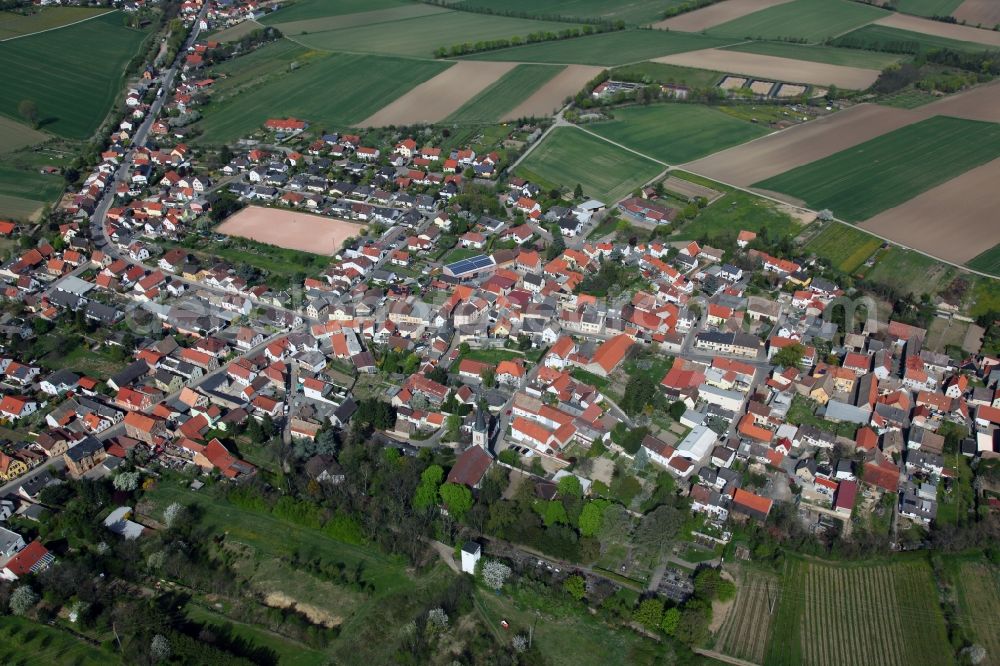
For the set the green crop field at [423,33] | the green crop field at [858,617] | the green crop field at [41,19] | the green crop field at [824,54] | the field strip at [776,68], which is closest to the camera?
the green crop field at [858,617]

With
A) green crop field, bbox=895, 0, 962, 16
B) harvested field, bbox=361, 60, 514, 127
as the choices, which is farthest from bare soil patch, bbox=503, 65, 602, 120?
green crop field, bbox=895, 0, 962, 16

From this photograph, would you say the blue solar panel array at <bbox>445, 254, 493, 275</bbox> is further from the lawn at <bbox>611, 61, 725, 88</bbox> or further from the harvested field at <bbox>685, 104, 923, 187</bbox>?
the lawn at <bbox>611, 61, 725, 88</bbox>

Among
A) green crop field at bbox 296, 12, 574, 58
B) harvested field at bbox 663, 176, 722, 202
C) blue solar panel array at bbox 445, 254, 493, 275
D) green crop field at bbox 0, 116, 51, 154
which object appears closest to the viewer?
blue solar panel array at bbox 445, 254, 493, 275

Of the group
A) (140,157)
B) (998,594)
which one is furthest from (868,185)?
(140,157)

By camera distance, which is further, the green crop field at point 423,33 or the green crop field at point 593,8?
the green crop field at point 593,8

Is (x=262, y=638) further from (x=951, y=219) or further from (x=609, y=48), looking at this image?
(x=609, y=48)

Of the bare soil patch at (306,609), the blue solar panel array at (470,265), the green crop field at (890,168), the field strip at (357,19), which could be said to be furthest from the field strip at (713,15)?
the bare soil patch at (306,609)

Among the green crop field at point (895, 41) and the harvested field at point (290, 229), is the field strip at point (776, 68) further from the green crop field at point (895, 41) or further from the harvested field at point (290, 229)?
the harvested field at point (290, 229)
